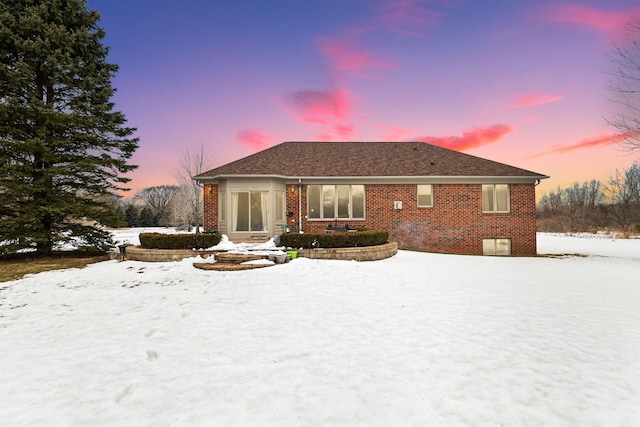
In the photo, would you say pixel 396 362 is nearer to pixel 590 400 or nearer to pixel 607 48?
pixel 590 400

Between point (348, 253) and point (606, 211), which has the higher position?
point (606, 211)

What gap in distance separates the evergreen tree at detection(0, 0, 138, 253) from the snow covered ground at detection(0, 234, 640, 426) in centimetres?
553

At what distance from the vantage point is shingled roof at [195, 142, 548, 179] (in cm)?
1633

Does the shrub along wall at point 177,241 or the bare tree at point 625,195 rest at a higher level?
the bare tree at point 625,195

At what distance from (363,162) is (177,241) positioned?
11501 mm

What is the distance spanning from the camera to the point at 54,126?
12.6 m

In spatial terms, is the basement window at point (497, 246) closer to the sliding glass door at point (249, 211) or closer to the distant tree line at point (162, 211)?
the sliding glass door at point (249, 211)

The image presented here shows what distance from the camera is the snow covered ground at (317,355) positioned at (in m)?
2.83

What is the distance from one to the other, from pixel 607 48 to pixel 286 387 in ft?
64.9

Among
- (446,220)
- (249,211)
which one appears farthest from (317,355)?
(446,220)

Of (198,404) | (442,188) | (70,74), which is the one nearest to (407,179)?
(442,188)

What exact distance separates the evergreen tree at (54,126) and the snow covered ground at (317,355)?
5530 millimetres

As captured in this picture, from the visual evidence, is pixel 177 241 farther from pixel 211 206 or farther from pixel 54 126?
pixel 54 126

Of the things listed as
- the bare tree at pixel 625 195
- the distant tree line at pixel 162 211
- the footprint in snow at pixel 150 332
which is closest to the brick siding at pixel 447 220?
the distant tree line at pixel 162 211
